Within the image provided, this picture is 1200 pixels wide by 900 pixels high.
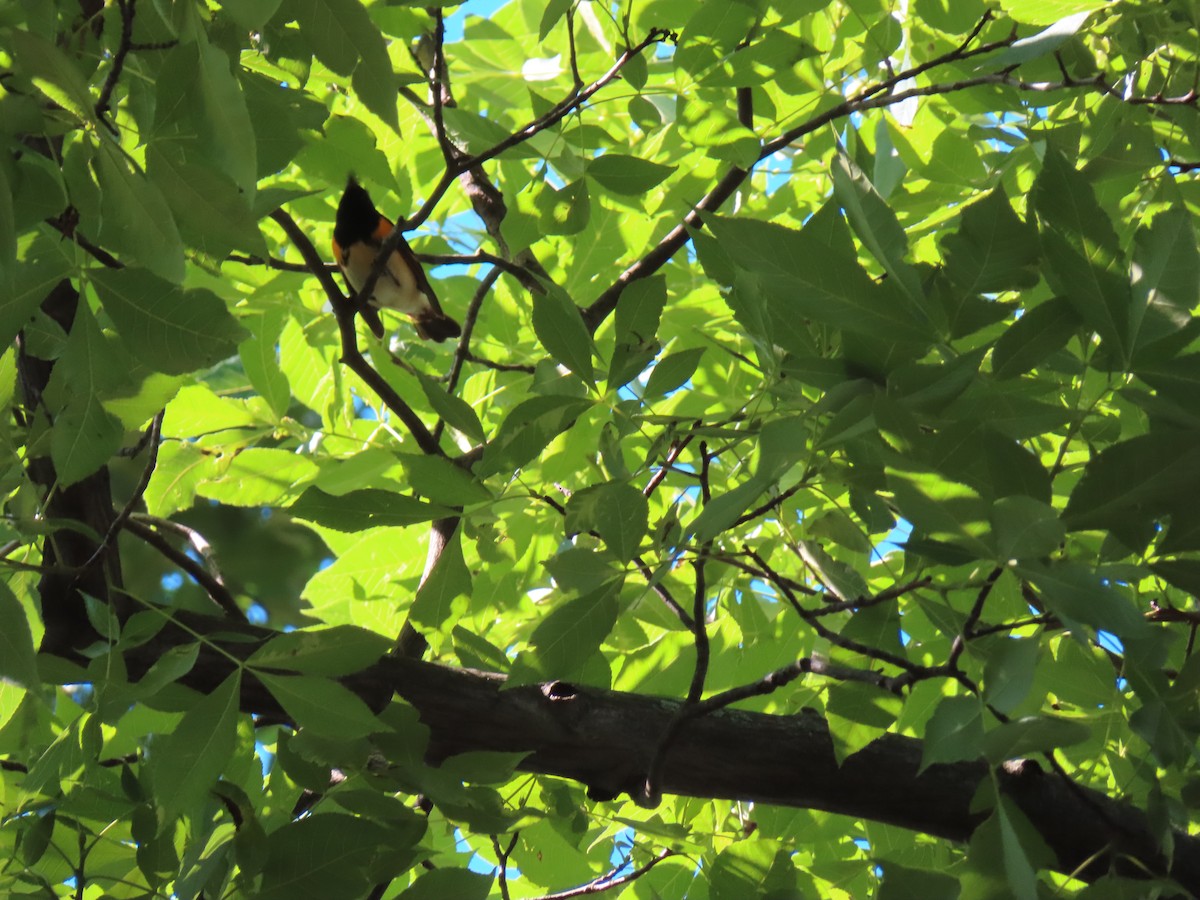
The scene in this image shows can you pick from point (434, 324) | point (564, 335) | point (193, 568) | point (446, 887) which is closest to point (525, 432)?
point (564, 335)

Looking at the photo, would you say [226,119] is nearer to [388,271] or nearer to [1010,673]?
[1010,673]

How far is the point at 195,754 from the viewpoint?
1.47 metres

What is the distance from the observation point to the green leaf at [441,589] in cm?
189

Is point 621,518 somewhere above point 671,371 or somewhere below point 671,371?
below

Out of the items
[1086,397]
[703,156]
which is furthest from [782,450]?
[703,156]

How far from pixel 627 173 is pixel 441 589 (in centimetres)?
82

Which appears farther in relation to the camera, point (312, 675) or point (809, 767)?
point (809, 767)

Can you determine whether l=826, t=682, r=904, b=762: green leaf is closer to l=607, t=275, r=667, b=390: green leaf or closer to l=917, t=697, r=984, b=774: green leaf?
l=917, t=697, r=984, b=774: green leaf

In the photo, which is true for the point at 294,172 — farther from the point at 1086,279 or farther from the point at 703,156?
the point at 1086,279

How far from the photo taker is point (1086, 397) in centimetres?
191

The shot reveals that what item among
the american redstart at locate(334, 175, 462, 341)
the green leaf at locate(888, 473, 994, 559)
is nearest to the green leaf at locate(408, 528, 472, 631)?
the green leaf at locate(888, 473, 994, 559)

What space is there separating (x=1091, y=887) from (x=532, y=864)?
1.40 m

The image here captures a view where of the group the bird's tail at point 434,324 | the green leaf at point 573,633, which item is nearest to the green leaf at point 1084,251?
the green leaf at point 573,633

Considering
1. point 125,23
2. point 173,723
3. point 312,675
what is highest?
point 125,23
